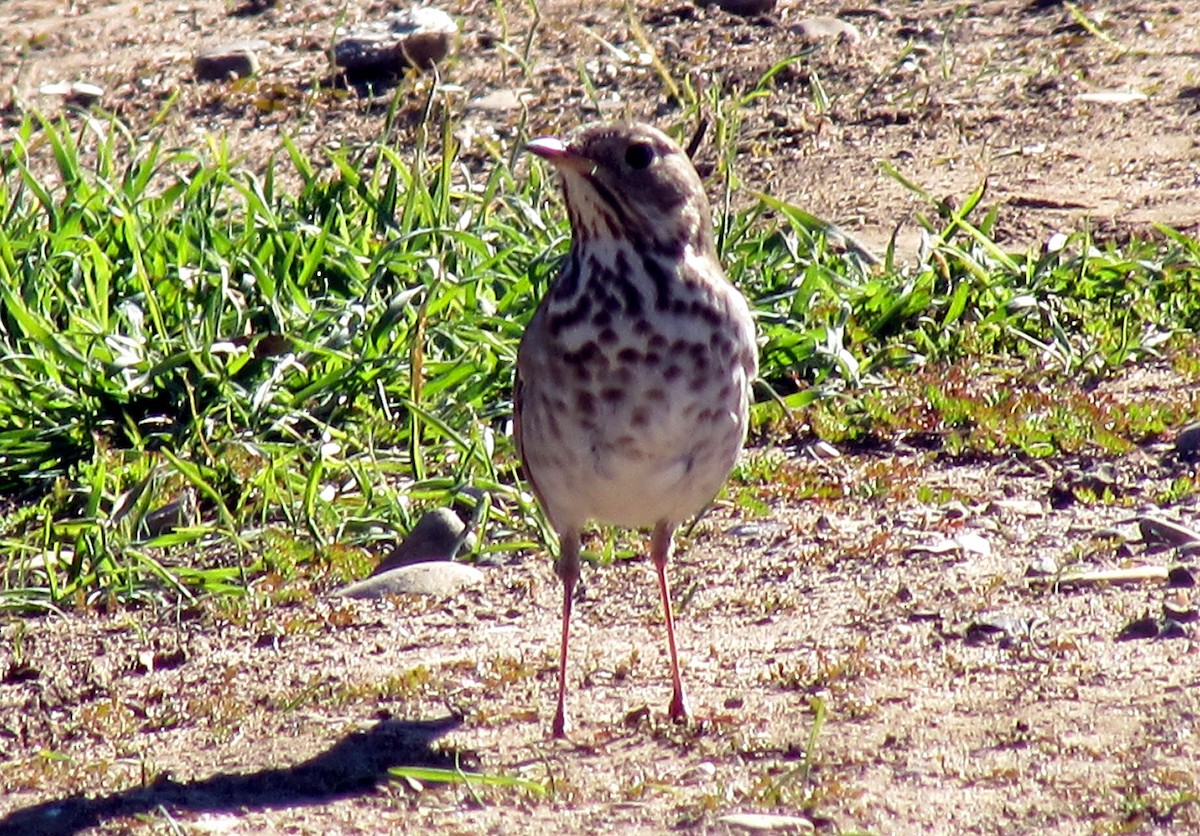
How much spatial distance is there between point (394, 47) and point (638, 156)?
566 centimetres

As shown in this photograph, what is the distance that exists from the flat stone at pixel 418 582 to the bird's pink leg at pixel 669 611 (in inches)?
27.5

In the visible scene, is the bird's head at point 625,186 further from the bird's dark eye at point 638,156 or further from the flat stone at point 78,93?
the flat stone at point 78,93

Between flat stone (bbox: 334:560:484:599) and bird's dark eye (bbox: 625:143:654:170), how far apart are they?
1.64m

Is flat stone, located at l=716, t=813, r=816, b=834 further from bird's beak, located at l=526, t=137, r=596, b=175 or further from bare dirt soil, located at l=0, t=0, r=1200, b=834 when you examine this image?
bird's beak, located at l=526, t=137, r=596, b=175

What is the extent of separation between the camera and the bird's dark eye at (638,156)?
5250 millimetres

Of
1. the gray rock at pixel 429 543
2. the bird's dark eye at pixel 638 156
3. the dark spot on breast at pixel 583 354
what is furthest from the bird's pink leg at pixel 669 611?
the bird's dark eye at pixel 638 156

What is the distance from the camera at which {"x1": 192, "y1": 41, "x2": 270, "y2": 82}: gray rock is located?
10.9 metres

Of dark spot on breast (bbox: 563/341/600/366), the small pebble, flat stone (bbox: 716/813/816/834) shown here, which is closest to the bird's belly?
dark spot on breast (bbox: 563/341/600/366)

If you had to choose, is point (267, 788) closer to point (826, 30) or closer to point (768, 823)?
point (768, 823)

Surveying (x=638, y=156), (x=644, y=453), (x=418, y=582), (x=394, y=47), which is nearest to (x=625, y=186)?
→ (x=638, y=156)

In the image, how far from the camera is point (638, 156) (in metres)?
5.26

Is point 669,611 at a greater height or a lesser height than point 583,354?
lesser

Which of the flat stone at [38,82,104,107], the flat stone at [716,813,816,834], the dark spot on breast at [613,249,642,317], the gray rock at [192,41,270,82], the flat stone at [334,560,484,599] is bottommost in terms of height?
the flat stone at [334,560,484,599]

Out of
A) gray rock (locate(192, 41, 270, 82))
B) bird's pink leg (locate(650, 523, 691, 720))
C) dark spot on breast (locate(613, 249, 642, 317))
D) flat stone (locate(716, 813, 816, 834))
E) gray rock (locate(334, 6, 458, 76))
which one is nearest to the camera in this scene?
flat stone (locate(716, 813, 816, 834))
